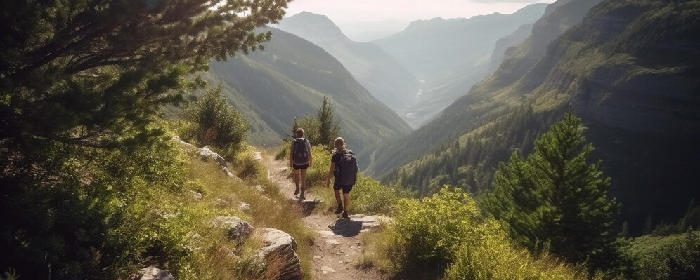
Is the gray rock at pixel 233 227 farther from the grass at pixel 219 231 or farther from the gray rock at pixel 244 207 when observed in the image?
the gray rock at pixel 244 207

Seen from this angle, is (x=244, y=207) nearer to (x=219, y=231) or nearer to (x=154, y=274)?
(x=219, y=231)

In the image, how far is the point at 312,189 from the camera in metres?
17.2

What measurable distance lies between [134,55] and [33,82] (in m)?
2.31

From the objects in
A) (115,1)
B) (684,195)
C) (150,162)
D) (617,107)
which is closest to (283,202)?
(150,162)

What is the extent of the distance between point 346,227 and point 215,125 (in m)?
11.1

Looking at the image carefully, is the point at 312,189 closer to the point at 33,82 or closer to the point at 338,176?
the point at 338,176

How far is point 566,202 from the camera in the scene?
20031mm

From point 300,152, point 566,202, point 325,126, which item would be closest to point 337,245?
point 300,152

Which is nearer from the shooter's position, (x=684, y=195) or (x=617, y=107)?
(x=684, y=195)

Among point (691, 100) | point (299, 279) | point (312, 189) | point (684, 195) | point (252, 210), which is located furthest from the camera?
point (691, 100)

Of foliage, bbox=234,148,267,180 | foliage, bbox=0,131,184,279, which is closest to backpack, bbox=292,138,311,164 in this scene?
foliage, bbox=234,148,267,180

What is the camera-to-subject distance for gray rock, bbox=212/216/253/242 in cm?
755

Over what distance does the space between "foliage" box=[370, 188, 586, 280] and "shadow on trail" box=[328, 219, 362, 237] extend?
1.81 meters

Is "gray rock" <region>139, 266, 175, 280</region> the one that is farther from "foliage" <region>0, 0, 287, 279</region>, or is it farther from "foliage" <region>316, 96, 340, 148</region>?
"foliage" <region>316, 96, 340, 148</region>
